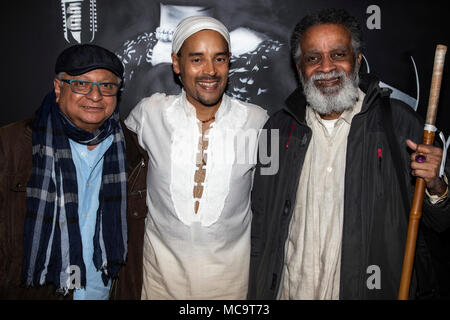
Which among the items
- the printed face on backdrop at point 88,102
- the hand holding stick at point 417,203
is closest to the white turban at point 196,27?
the printed face on backdrop at point 88,102

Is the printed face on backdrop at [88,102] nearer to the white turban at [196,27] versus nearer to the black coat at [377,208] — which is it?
the white turban at [196,27]

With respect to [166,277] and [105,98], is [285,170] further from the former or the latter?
[105,98]

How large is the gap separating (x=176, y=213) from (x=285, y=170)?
76 centimetres

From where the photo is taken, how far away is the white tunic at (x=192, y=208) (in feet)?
7.06

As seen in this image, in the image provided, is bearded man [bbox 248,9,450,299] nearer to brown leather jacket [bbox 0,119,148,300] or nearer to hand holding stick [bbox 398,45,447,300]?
hand holding stick [bbox 398,45,447,300]

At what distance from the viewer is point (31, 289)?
2.05m

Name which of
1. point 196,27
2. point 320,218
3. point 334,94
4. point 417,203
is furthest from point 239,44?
point 417,203

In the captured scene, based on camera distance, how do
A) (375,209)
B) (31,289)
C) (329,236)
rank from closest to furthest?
1. (375,209)
2. (329,236)
3. (31,289)

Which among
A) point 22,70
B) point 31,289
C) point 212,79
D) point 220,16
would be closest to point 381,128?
point 212,79

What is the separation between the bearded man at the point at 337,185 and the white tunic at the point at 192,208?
0.13 m

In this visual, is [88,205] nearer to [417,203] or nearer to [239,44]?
[239,44]

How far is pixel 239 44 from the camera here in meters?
2.92

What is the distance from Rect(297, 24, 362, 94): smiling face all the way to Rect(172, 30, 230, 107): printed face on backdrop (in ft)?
1.89

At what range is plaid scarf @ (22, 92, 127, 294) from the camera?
198cm
